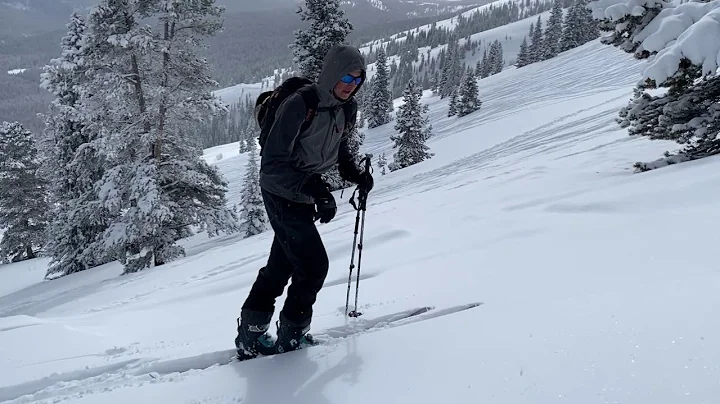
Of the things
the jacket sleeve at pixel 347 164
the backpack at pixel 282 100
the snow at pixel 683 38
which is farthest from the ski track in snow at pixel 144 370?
the snow at pixel 683 38

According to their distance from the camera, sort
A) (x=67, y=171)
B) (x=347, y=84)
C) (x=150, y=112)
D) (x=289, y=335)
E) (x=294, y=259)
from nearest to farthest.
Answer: (x=347, y=84), (x=294, y=259), (x=289, y=335), (x=150, y=112), (x=67, y=171)

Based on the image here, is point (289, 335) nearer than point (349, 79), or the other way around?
point (349, 79)

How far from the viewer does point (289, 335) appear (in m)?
3.44

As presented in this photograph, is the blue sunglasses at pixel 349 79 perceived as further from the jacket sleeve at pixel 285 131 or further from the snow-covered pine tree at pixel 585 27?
the snow-covered pine tree at pixel 585 27

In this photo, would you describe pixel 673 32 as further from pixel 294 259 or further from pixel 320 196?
pixel 294 259

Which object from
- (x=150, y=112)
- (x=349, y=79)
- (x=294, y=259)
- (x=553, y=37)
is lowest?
(x=294, y=259)

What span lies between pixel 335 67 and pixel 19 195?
3521 cm

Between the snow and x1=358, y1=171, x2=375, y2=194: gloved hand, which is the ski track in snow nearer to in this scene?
x1=358, y1=171, x2=375, y2=194: gloved hand

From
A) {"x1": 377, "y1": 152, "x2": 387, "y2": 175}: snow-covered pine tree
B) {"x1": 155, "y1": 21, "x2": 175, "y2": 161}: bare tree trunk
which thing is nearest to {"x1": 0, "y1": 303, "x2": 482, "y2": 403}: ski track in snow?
{"x1": 155, "y1": 21, "x2": 175, "y2": 161}: bare tree trunk

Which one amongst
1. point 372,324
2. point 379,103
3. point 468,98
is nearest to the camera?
point 372,324

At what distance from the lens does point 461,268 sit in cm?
458

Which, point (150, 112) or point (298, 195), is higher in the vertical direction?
point (150, 112)

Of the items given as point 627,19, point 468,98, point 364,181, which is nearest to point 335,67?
point 364,181

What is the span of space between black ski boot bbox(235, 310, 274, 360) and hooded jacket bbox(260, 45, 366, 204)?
1056mm
